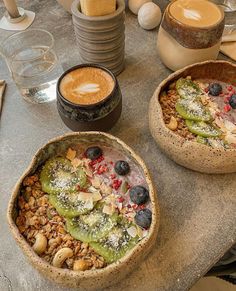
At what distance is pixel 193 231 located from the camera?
66cm

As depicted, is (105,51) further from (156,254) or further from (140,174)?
(156,254)

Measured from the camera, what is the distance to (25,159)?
77cm

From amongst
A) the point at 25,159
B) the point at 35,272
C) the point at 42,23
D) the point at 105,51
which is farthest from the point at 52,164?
the point at 42,23

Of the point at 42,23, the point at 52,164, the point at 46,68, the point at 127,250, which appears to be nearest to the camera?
the point at 127,250

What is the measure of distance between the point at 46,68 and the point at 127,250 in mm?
470

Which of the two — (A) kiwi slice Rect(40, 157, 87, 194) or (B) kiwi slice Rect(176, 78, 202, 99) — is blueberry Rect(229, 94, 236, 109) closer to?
(B) kiwi slice Rect(176, 78, 202, 99)

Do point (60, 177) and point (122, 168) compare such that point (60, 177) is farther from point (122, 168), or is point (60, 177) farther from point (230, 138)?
point (230, 138)

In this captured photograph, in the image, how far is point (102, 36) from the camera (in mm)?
831

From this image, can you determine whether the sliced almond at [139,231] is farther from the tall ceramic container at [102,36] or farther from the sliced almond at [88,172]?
the tall ceramic container at [102,36]

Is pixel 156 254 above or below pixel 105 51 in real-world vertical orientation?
below

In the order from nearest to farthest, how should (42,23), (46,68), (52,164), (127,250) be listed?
(127,250) < (52,164) < (46,68) < (42,23)

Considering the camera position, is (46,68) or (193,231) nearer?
(193,231)

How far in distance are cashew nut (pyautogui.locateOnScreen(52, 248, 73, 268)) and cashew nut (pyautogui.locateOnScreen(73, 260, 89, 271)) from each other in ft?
0.06

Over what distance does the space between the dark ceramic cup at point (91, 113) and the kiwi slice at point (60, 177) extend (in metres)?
0.08
